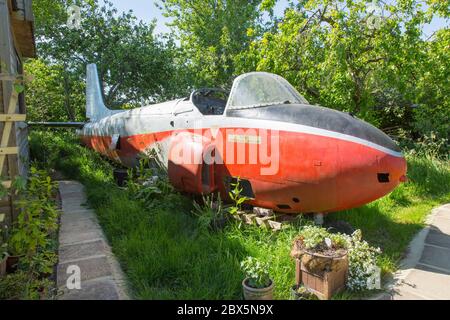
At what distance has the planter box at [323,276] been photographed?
3.17 meters

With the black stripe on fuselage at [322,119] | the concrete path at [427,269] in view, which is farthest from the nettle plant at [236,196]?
the concrete path at [427,269]

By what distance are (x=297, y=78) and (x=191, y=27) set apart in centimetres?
1440

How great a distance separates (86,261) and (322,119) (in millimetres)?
3037

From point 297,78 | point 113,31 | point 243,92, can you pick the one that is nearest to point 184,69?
point 113,31

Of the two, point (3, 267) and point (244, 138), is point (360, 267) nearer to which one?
point (244, 138)

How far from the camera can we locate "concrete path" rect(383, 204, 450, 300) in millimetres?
3379

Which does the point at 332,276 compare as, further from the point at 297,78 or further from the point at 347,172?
the point at 297,78

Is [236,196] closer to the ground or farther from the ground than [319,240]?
farther from the ground

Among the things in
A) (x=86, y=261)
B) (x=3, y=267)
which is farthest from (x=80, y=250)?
(x=3, y=267)

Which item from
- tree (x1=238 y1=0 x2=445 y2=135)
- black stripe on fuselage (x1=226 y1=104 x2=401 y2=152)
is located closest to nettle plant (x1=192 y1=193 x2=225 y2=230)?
black stripe on fuselage (x1=226 y1=104 x2=401 y2=152)

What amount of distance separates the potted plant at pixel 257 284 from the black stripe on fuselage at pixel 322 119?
5.58ft

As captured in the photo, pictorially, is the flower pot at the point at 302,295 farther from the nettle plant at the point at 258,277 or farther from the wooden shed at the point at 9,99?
the wooden shed at the point at 9,99

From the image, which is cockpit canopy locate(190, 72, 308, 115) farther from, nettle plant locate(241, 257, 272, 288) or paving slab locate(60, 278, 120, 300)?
paving slab locate(60, 278, 120, 300)

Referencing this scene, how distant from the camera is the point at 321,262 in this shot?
3.18 m
